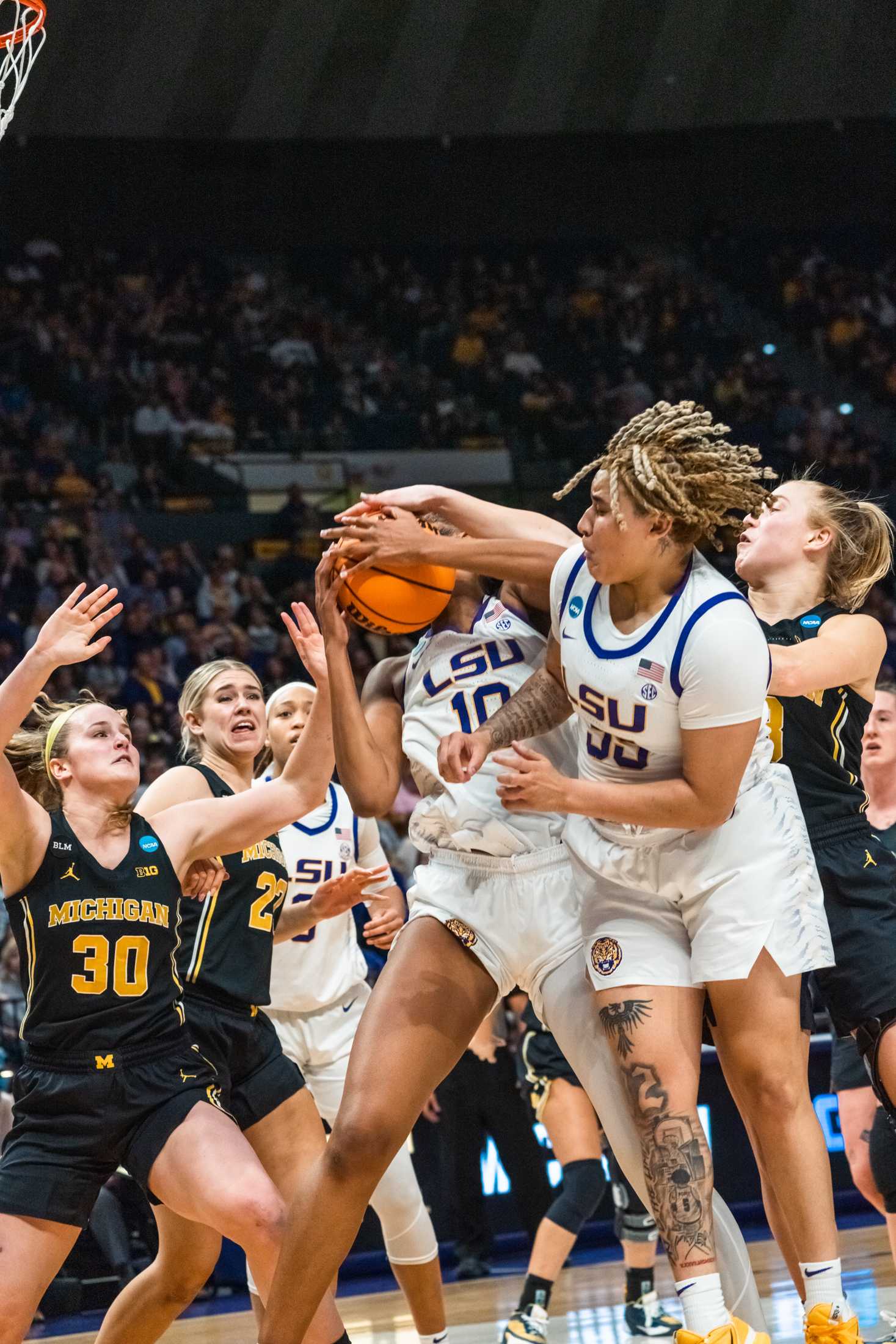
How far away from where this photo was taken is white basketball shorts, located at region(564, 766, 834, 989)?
3664mm

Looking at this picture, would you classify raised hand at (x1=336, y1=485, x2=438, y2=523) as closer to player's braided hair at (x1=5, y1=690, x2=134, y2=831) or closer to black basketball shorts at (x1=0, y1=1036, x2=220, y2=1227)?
player's braided hair at (x1=5, y1=690, x2=134, y2=831)

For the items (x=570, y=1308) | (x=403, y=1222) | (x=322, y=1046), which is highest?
(x=322, y=1046)

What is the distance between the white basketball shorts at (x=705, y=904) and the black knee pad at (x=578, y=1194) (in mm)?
2728

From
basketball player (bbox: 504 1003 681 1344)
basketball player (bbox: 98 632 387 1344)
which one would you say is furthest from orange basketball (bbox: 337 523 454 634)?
basketball player (bbox: 504 1003 681 1344)

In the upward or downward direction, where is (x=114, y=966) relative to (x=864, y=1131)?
upward

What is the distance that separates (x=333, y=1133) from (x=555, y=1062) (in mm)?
2797

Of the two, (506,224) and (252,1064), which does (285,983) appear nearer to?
(252,1064)

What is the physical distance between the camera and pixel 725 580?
376 cm

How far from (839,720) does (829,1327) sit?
1638mm

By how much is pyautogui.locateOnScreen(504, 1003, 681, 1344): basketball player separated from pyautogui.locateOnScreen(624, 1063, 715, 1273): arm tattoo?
221cm

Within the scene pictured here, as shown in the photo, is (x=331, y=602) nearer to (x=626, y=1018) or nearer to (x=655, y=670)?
(x=655, y=670)

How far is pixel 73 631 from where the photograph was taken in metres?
4.26

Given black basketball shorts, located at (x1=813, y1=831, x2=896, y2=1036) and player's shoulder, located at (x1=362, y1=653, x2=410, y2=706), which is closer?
black basketball shorts, located at (x1=813, y1=831, x2=896, y2=1036)

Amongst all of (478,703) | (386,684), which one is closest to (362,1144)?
(478,703)
